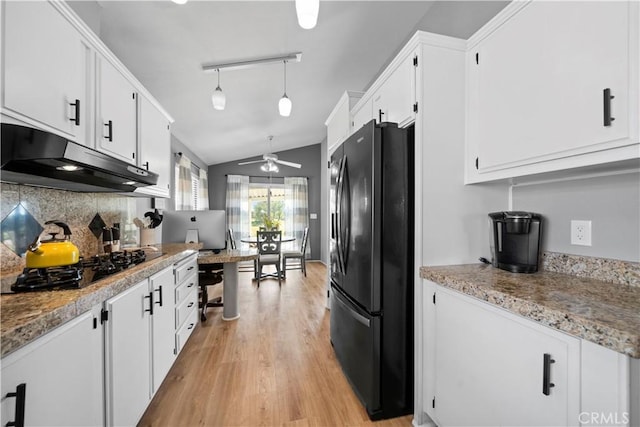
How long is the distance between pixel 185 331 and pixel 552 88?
9.32ft

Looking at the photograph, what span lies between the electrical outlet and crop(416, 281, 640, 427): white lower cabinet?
0.64 metres

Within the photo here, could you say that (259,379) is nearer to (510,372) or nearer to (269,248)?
(510,372)

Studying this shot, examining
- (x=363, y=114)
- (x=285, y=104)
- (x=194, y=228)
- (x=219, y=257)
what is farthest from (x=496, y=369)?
(x=194, y=228)

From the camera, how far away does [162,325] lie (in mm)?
1694

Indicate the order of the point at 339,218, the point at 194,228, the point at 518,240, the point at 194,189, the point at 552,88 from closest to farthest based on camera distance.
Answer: the point at 552,88 < the point at 518,240 < the point at 339,218 < the point at 194,228 < the point at 194,189

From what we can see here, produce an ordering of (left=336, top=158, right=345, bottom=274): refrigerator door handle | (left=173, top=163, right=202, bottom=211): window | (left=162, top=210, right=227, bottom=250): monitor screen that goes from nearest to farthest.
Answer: (left=336, top=158, right=345, bottom=274): refrigerator door handle → (left=162, top=210, right=227, bottom=250): monitor screen → (left=173, top=163, right=202, bottom=211): window

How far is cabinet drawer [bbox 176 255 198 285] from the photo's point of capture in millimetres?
2023

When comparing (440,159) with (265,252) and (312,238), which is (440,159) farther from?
(312,238)

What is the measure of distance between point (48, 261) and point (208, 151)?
468cm

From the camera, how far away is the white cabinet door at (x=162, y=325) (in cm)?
157

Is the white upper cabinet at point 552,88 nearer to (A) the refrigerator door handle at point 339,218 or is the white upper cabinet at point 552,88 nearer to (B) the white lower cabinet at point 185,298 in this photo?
(A) the refrigerator door handle at point 339,218

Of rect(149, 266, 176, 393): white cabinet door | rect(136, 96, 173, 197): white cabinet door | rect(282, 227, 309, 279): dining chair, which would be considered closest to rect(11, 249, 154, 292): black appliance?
rect(149, 266, 176, 393): white cabinet door

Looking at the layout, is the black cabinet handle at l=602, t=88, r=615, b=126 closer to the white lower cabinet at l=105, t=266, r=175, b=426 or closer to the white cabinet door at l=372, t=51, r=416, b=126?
the white cabinet door at l=372, t=51, r=416, b=126

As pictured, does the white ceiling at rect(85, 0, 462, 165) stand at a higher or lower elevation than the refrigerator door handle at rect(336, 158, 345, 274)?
higher
